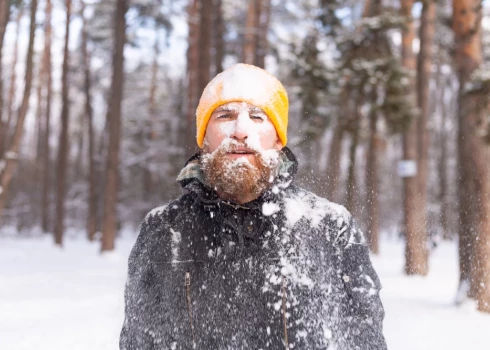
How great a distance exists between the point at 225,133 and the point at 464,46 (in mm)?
6937

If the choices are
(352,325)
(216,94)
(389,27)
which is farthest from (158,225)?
(389,27)

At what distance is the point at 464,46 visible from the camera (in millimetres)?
7418

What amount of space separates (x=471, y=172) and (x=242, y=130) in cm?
630

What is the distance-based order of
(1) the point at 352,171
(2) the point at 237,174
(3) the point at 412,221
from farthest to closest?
(1) the point at 352,171
(3) the point at 412,221
(2) the point at 237,174

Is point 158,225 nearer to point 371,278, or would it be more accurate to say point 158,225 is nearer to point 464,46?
point 371,278

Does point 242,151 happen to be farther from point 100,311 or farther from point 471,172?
point 471,172

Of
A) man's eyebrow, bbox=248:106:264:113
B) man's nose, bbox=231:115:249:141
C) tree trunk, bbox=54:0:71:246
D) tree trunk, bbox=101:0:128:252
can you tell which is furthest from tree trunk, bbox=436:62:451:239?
man's nose, bbox=231:115:249:141

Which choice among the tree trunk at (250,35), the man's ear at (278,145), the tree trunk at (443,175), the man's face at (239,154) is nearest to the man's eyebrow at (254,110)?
the man's face at (239,154)

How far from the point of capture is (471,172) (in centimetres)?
702

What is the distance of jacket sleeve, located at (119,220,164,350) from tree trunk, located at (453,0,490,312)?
6.30 m

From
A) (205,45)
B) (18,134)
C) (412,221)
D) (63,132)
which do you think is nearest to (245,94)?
(205,45)

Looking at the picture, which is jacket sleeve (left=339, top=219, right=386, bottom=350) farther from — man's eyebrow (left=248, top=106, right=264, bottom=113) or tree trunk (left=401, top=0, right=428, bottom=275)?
tree trunk (left=401, top=0, right=428, bottom=275)

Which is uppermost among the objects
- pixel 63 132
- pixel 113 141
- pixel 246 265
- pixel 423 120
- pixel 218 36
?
pixel 218 36

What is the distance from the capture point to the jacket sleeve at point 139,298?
65.6 inches
